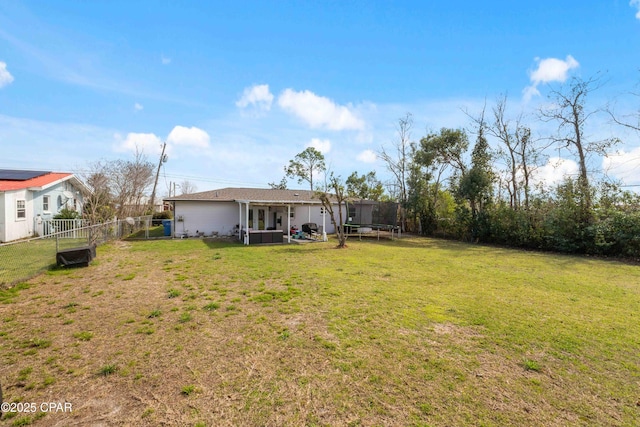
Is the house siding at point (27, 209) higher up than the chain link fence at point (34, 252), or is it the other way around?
the house siding at point (27, 209)

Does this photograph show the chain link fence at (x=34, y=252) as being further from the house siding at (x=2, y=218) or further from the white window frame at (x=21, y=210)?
the white window frame at (x=21, y=210)

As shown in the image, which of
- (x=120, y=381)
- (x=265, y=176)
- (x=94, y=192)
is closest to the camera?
(x=120, y=381)

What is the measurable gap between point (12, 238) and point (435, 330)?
1905 centimetres

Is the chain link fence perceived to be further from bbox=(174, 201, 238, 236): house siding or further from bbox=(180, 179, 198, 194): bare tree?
bbox=(180, 179, 198, 194): bare tree

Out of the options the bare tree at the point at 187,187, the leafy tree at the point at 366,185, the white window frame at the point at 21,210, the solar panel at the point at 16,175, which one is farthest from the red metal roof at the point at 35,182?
the bare tree at the point at 187,187

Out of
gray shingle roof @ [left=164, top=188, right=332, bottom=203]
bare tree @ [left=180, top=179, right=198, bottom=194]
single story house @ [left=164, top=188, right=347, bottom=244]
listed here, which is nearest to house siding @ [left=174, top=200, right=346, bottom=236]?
single story house @ [left=164, top=188, right=347, bottom=244]

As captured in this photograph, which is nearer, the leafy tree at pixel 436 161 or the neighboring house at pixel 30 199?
the neighboring house at pixel 30 199

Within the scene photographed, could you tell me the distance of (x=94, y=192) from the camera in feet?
55.4

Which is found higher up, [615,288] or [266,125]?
[266,125]

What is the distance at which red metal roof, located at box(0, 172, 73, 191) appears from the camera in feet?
45.1

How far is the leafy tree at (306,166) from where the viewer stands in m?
32.3

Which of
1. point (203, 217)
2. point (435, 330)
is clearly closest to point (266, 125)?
point (203, 217)

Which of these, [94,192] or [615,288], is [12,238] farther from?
[615,288]

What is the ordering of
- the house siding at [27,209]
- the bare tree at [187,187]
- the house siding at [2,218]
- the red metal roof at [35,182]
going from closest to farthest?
the house siding at [2,218]
the house siding at [27,209]
the red metal roof at [35,182]
the bare tree at [187,187]
